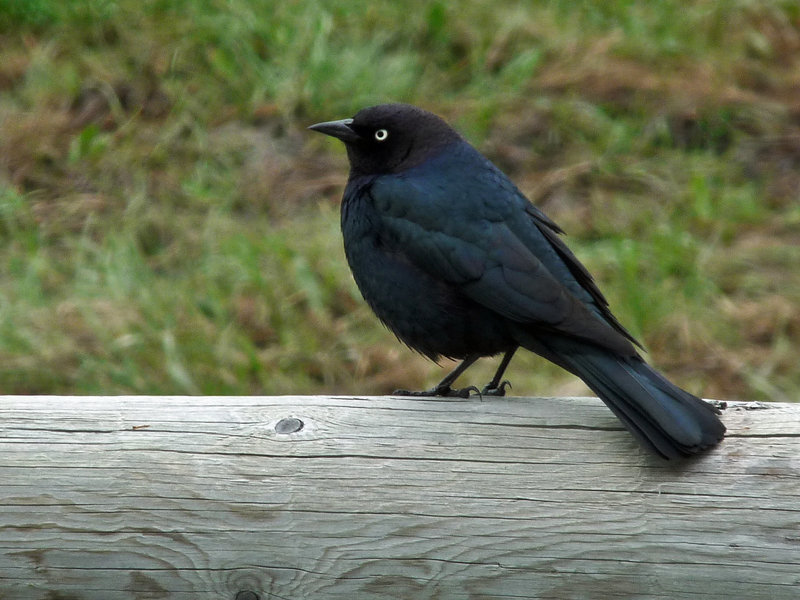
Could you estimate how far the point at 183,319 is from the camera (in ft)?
17.0

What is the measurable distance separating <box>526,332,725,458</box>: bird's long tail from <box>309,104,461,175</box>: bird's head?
0.95 m

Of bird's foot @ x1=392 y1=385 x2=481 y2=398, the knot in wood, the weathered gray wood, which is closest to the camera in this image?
the weathered gray wood

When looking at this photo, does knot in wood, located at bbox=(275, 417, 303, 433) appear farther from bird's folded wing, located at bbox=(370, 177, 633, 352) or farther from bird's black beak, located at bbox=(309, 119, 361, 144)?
bird's black beak, located at bbox=(309, 119, 361, 144)

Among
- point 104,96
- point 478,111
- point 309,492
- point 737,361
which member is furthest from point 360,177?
point 104,96

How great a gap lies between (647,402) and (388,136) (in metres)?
1.45

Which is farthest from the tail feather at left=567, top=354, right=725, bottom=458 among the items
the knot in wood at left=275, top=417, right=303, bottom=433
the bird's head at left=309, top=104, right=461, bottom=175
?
the bird's head at left=309, top=104, right=461, bottom=175

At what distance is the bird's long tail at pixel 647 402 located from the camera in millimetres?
2477

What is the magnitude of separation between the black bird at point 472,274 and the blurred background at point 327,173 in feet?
5.64

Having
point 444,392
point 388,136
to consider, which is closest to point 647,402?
point 444,392

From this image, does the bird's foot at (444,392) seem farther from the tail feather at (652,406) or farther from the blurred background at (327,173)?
the blurred background at (327,173)

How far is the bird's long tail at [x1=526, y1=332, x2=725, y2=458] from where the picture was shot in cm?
248

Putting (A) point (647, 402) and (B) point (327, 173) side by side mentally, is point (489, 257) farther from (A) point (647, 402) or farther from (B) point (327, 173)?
(B) point (327, 173)

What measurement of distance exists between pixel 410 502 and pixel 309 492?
22cm

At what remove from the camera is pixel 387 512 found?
8.00ft
